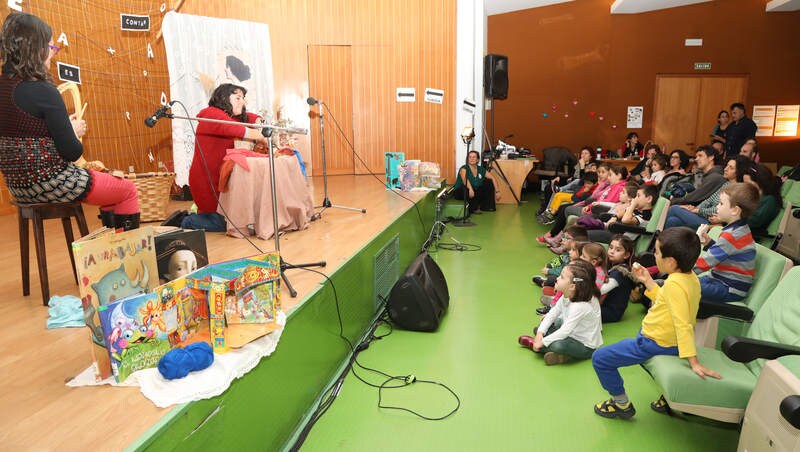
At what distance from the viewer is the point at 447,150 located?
8.27 m

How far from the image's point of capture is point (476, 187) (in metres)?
7.77

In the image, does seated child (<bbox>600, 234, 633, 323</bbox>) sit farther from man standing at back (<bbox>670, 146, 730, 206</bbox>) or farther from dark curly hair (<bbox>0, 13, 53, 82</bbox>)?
dark curly hair (<bbox>0, 13, 53, 82</bbox>)

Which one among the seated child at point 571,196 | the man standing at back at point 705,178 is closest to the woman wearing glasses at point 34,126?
the man standing at back at point 705,178

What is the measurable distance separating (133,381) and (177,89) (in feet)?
16.7

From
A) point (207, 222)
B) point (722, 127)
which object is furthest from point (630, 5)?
point (207, 222)

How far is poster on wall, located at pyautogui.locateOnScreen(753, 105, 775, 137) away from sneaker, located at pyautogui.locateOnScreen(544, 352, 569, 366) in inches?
367

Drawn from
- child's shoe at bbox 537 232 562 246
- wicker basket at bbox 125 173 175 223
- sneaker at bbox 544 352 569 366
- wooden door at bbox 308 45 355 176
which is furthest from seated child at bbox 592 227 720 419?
wooden door at bbox 308 45 355 176

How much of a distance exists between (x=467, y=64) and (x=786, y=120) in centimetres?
658

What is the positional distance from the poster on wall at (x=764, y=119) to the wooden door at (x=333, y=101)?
7870 mm

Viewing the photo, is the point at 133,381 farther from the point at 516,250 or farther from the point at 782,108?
the point at 782,108

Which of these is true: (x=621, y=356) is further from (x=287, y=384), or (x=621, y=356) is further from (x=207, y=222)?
(x=207, y=222)

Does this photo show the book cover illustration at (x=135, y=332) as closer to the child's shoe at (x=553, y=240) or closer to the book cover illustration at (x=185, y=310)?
the book cover illustration at (x=185, y=310)

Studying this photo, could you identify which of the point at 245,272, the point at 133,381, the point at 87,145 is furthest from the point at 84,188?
the point at 87,145

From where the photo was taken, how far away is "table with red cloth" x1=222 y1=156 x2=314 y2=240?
3.77m
